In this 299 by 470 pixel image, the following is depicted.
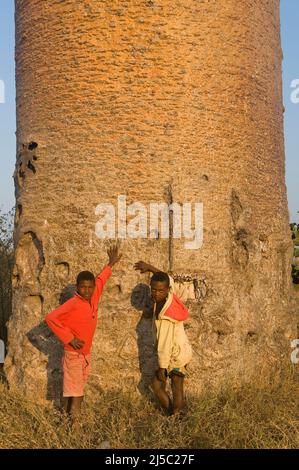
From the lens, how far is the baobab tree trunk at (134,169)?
5273 millimetres

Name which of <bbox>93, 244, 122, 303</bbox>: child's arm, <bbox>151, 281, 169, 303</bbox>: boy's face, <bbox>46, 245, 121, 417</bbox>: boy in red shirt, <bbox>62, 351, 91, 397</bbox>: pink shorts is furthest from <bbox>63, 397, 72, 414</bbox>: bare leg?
<bbox>151, 281, 169, 303</bbox>: boy's face

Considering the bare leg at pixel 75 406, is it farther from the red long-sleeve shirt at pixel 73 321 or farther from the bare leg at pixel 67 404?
the red long-sleeve shirt at pixel 73 321

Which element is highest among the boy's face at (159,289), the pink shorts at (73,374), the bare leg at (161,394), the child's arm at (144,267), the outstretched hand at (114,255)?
the outstretched hand at (114,255)

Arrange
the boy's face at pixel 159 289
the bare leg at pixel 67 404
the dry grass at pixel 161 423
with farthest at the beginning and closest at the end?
1. the bare leg at pixel 67 404
2. the boy's face at pixel 159 289
3. the dry grass at pixel 161 423

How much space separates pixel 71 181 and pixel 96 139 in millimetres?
483

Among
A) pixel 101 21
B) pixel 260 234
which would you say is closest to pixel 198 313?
pixel 260 234

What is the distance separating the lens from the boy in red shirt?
14.8 feet

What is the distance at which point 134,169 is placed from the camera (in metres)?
5.28

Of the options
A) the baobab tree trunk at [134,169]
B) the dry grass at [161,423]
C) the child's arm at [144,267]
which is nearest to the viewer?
the dry grass at [161,423]

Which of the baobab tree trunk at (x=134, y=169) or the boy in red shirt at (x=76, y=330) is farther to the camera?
the baobab tree trunk at (x=134, y=169)

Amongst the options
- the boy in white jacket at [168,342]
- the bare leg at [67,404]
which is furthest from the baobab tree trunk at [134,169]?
the boy in white jacket at [168,342]

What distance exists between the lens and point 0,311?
10.4 m

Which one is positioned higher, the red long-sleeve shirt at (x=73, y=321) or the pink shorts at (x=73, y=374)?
the red long-sleeve shirt at (x=73, y=321)

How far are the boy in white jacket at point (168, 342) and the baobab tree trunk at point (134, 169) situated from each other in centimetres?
57
